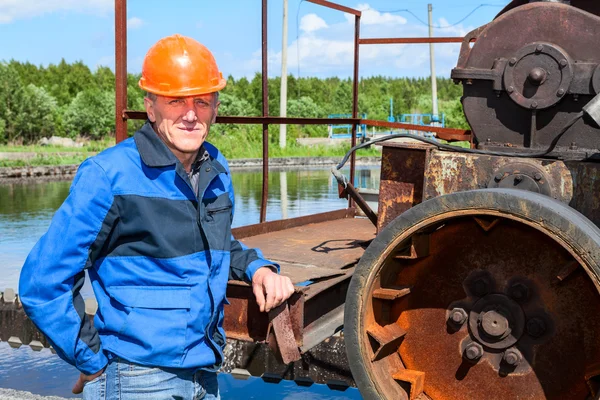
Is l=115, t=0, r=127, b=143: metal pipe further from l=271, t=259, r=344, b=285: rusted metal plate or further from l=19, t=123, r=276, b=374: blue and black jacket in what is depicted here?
l=19, t=123, r=276, b=374: blue and black jacket

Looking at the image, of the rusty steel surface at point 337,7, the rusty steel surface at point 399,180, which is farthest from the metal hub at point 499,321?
the rusty steel surface at point 337,7

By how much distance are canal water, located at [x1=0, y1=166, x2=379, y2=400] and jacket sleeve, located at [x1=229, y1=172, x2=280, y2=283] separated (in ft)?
13.1

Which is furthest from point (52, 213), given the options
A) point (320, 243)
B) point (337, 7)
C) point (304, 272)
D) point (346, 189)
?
point (346, 189)

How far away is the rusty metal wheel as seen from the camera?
2.75 m

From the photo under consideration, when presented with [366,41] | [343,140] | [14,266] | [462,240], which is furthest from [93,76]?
[462,240]

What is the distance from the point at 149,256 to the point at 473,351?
4.40 feet

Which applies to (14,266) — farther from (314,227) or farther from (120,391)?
(120,391)

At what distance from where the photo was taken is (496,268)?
292cm

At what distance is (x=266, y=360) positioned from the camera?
477cm

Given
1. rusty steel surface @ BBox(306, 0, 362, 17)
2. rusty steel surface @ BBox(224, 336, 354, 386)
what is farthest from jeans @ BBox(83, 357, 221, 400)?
rusty steel surface @ BBox(306, 0, 362, 17)

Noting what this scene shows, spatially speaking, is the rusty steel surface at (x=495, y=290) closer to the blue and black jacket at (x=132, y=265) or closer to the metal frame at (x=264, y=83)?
the blue and black jacket at (x=132, y=265)

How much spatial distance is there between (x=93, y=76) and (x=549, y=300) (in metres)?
55.6

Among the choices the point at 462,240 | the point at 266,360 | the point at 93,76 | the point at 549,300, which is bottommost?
the point at 266,360

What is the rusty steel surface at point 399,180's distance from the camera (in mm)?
3330
